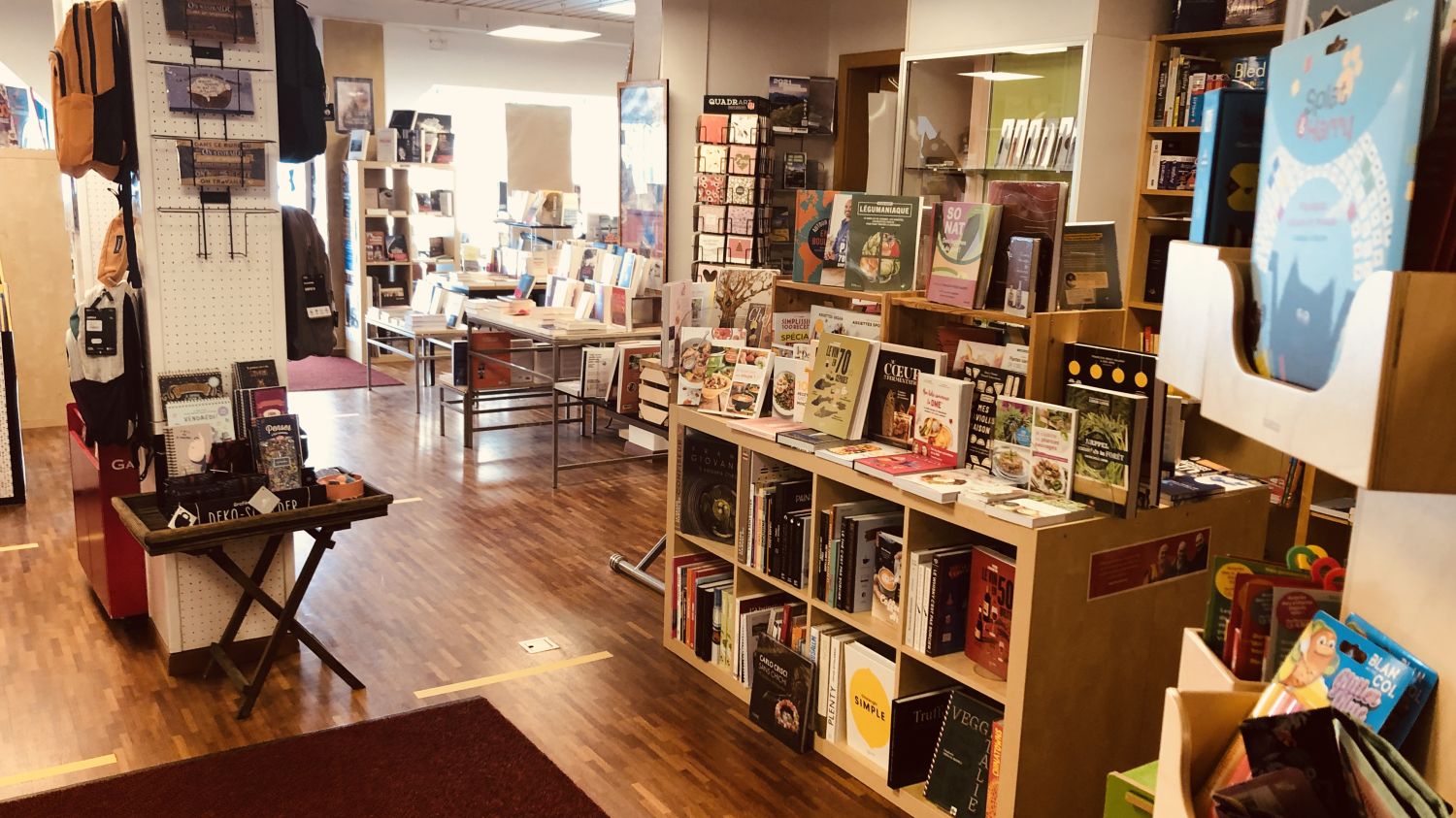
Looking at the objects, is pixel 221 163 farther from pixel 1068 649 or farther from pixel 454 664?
pixel 1068 649

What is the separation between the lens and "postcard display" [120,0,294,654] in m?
3.89

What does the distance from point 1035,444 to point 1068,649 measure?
0.56m

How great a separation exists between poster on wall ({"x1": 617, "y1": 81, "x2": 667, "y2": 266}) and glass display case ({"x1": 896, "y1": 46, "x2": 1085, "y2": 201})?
189 centimetres

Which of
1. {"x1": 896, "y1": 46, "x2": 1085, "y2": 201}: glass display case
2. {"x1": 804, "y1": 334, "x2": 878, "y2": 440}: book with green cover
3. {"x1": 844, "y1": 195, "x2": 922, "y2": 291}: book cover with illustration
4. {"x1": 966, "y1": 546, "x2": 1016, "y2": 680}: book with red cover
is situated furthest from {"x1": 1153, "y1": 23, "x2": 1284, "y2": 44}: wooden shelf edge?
{"x1": 966, "y1": 546, "x2": 1016, "y2": 680}: book with red cover

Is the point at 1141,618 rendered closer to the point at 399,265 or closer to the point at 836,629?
the point at 836,629

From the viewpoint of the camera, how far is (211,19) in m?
3.89

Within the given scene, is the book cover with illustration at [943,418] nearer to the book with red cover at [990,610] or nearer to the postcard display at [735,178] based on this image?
the book with red cover at [990,610]

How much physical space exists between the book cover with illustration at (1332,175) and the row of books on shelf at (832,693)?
2322mm

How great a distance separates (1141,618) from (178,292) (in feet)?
11.1

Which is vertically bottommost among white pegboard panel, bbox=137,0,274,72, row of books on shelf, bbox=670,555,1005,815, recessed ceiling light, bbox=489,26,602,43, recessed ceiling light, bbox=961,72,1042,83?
row of books on shelf, bbox=670,555,1005,815

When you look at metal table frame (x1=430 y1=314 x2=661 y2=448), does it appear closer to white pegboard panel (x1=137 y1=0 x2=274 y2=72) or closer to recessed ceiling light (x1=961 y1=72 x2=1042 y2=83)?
recessed ceiling light (x1=961 y1=72 x2=1042 y2=83)

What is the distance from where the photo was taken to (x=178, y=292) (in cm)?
403

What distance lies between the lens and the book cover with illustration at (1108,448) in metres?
2.92

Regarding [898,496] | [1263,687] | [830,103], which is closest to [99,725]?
[898,496]
